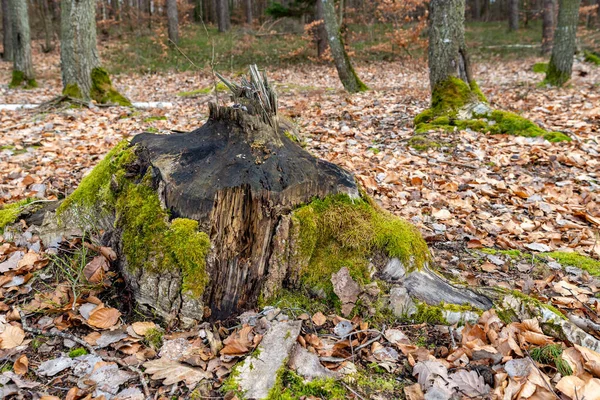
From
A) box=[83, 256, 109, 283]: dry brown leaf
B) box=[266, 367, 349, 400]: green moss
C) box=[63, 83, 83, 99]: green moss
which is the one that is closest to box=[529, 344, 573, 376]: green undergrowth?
box=[266, 367, 349, 400]: green moss

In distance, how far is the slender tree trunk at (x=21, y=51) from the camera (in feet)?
38.6

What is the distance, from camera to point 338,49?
35.5ft

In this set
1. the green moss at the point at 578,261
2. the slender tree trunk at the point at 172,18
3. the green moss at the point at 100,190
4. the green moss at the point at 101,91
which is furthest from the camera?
the slender tree trunk at the point at 172,18

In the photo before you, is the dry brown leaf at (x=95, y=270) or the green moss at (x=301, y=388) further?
the dry brown leaf at (x=95, y=270)

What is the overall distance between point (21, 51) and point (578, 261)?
48.6 ft

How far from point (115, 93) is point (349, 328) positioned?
8796 mm

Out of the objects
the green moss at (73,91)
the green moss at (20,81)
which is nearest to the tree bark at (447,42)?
the green moss at (73,91)

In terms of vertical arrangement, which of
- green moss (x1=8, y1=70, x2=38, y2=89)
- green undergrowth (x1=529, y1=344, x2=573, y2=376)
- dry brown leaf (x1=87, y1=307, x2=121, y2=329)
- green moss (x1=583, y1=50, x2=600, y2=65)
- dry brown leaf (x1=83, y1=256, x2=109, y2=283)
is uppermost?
green moss (x1=583, y1=50, x2=600, y2=65)

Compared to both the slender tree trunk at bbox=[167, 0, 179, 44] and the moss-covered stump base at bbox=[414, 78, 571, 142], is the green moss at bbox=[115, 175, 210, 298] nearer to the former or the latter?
the moss-covered stump base at bbox=[414, 78, 571, 142]

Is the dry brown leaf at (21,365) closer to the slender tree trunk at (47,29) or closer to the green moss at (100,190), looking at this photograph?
the green moss at (100,190)

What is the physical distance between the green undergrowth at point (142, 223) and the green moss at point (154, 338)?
29 centimetres

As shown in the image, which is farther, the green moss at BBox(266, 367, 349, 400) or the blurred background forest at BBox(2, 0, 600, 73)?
the blurred background forest at BBox(2, 0, 600, 73)

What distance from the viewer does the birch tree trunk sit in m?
8.47

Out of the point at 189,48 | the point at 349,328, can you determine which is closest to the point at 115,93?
the point at 349,328
